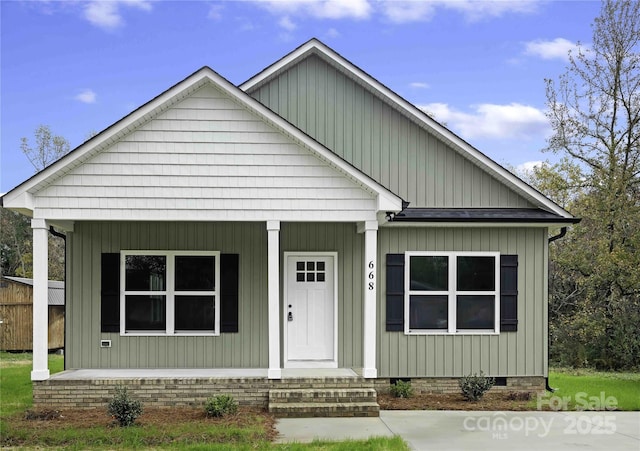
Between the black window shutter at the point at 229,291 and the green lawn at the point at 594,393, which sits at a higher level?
the black window shutter at the point at 229,291

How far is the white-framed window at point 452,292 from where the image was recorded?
41.7 ft

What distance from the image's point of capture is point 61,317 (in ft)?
77.4

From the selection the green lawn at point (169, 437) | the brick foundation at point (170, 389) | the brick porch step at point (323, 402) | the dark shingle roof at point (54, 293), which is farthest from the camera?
the dark shingle roof at point (54, 293)

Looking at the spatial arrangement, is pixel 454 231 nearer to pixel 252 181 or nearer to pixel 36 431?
pixel 252 181

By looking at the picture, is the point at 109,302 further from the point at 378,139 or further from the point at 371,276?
the point at 378,139

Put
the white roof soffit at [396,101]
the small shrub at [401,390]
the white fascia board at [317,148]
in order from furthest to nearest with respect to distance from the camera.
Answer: the white roof soffit at [396,101] → the small shrub at [401,390] → the white fascia board at [317,148]

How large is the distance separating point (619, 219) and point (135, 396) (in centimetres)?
1464

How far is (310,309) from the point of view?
12.8 metres

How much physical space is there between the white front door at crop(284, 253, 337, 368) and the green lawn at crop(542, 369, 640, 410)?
12.7 ft

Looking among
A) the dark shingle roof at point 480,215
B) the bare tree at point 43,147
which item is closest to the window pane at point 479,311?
the dark shingle roof at point 480,215

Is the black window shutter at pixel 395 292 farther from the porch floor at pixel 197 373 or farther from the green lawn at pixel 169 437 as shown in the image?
the green lawn at pixel 169 437

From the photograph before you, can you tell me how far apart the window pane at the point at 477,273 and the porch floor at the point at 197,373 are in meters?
2.63

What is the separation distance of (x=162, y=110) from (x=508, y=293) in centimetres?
673

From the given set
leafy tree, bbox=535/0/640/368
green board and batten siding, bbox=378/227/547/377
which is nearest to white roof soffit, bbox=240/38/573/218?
green board and batten siding, bbox=378/227/547/377
